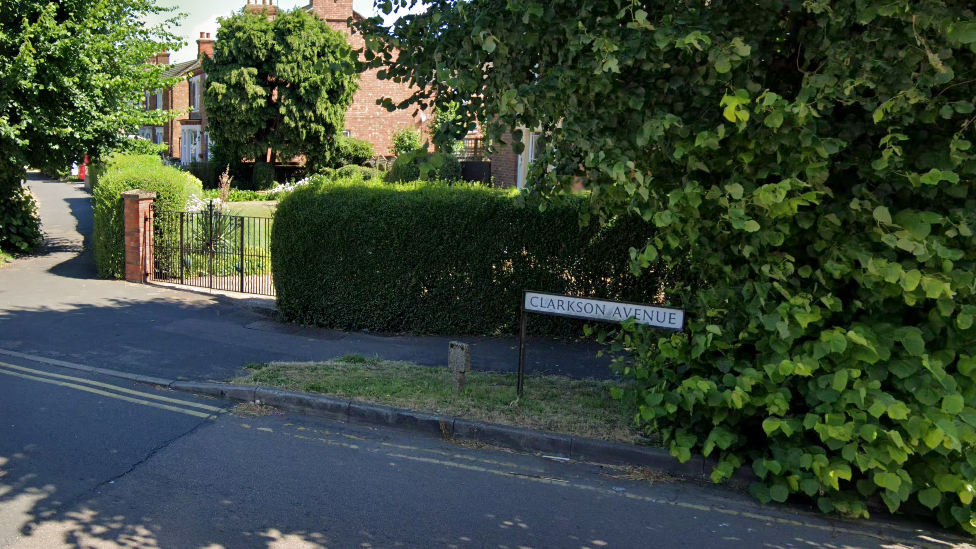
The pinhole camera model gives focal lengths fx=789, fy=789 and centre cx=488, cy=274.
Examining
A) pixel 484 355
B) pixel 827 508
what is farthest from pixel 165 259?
pixel 827 508

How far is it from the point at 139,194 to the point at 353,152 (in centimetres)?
2232

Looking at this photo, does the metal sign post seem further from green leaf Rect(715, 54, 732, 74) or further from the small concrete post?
green leaf Rect(715, 54, 732, 74)

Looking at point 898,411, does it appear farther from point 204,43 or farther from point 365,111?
point 204,43

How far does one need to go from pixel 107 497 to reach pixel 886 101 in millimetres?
5616

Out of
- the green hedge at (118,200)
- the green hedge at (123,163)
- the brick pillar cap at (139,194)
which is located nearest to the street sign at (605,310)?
the brick pillar cap at (139,194)

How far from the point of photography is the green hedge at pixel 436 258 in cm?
1001

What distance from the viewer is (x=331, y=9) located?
39750 millimetres

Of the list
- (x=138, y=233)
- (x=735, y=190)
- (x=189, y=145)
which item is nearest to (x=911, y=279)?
(x=735, y=190)

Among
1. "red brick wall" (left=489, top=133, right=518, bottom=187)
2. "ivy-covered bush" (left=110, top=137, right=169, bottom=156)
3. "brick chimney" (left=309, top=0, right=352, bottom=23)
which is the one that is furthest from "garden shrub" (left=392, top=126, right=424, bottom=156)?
"ivy-covered bush" (left=110, top=137, right=169, bottom=156)

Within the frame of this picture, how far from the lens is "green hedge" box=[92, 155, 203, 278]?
46.0 feet

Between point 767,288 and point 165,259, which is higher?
point 767,288

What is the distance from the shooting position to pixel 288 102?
108 feet

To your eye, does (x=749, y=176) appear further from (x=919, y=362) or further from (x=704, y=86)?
(x=919, y=362)

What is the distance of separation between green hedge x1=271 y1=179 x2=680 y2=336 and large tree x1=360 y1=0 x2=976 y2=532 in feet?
12.0
